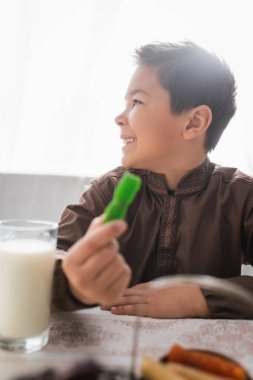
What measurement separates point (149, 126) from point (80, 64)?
664 mm

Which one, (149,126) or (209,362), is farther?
(149,126)

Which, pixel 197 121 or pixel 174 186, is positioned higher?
pixel 197 121

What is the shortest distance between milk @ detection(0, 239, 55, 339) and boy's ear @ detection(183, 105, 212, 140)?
65 cm

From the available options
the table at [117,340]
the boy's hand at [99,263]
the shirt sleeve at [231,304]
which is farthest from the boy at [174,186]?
the boy's hand at [99,263]

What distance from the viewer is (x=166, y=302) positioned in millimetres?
850

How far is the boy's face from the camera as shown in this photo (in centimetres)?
110

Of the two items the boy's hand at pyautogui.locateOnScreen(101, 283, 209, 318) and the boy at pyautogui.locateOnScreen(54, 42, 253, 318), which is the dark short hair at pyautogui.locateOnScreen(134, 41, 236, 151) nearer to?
the boy at pyautogui.locateOnScreen(54, 42, 253, 318)

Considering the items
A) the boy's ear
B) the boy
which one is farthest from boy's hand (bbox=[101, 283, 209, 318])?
the boy's ear

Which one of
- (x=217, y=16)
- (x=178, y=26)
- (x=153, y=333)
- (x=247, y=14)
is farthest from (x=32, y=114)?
(x=153, y=333)

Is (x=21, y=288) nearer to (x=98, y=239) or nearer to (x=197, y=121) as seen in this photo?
(x=98, y=239)

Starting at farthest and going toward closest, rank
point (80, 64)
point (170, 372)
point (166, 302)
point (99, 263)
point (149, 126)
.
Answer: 1. point (80, 64)
2. point (149, 126)
3. point (166, 302)
4. point (99, 263)
5. point (170, 372)

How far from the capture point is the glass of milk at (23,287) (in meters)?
0.60

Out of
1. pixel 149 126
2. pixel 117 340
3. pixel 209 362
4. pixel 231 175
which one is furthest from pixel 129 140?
pixel 209 362

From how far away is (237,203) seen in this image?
1.12 metres
